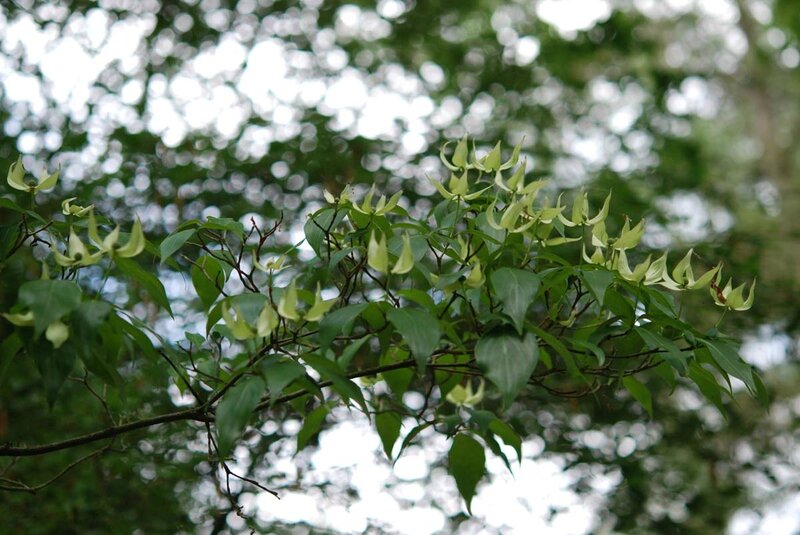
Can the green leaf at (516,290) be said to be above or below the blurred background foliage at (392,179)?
above

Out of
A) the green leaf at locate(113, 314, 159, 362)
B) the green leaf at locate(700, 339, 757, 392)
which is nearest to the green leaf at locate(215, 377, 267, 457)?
the green leaf at locate(113, 314, 159, 362)

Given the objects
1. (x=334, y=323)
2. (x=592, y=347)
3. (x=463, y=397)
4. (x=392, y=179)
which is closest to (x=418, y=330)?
(x=334, y=323)

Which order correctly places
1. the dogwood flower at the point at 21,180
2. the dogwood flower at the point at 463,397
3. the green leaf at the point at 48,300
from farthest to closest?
1. the dogwood flower at the point at 463,397
2. the dogwood flower at the point at 21,180
3. the green leaf at the point at 48,300

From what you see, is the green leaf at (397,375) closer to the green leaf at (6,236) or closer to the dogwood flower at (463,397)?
the dogwood flower at (463,397)

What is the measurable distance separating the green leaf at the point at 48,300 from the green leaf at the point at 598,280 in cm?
63

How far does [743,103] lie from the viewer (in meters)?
10.4

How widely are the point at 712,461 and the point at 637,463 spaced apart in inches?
19.2

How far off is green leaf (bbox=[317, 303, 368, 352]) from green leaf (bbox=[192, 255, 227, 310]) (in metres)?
0.34

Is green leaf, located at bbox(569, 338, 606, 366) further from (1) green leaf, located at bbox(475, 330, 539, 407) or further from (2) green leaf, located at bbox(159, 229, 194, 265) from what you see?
(2) green leaf, located at bbox(159, 229, 194, 265)

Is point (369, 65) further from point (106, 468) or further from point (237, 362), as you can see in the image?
point (237, 362)

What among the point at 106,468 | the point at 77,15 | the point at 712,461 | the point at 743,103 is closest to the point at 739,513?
the point at 712,461

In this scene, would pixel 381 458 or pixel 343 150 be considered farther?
pixel 343 150

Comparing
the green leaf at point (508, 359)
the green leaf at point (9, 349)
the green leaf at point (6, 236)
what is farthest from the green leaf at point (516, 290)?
the green leaf at point (6, 236)

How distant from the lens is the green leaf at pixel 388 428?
1455mm
